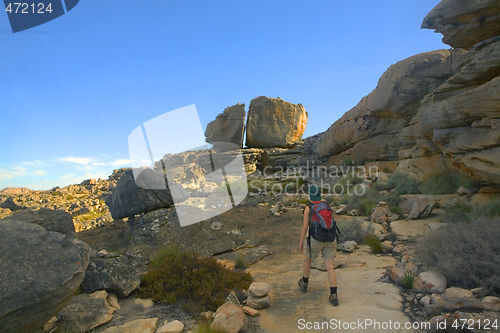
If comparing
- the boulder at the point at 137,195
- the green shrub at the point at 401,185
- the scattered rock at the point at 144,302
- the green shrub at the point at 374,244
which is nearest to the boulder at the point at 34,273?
the scattered rock at the point at 144,302

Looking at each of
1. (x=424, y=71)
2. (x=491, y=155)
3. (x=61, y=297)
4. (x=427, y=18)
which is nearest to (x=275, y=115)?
Result: (x=424, y=71)

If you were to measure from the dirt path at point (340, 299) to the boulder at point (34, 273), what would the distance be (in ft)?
9.31

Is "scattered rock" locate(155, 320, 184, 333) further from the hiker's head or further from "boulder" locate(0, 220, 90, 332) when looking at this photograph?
the hiker's head

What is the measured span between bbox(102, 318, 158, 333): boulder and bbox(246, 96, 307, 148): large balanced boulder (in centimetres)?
3288

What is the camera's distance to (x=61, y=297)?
3543mm

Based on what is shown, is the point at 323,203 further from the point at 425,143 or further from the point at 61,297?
the point at 425,143

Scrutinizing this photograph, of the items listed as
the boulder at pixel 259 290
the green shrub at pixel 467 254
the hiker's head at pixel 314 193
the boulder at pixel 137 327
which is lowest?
the green shrub at pixel 467 254

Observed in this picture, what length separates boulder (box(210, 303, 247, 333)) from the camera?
4035 mm

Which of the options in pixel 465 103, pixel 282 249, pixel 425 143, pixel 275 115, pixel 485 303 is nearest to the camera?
pixel 485 303

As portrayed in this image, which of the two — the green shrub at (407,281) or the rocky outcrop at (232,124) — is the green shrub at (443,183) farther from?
the rocky outcrop at (232,124)

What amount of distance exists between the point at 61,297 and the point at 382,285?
5226 millimetres

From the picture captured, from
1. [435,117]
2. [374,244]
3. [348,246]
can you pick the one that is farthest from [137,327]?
[435,117]

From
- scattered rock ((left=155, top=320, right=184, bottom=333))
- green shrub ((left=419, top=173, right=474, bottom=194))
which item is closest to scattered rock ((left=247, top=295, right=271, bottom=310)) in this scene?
scattered rock ((left=155, top=320, right=184, bottom=333))

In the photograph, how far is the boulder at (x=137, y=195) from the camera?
34.5ft
